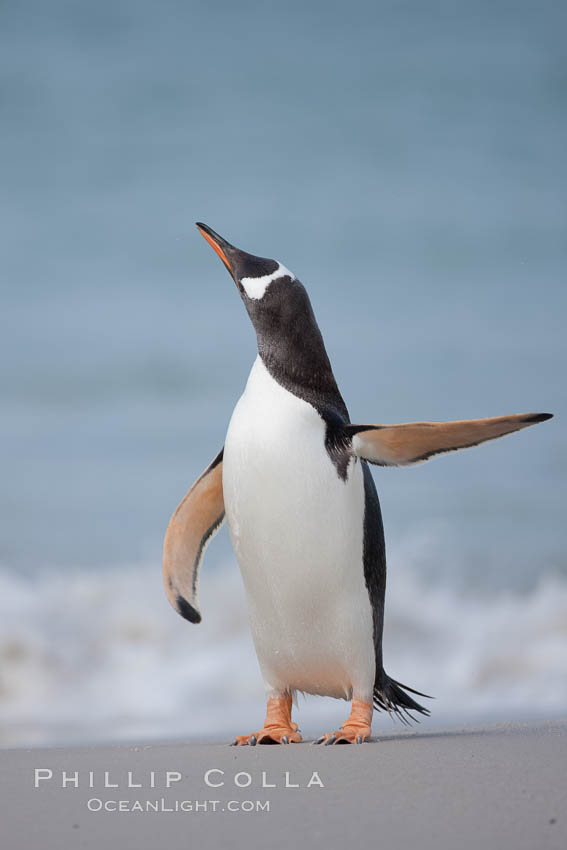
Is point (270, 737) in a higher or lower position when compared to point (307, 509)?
lower

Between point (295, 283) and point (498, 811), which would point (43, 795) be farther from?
point (295, 283)

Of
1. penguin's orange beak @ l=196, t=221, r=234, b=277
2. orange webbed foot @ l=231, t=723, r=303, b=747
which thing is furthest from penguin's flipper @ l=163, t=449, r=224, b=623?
penguin's orange beak @ l=196, t=221, r=234, b=277

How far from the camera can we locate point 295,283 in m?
4.18

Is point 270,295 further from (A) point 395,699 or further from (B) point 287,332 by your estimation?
(A) point 395,699

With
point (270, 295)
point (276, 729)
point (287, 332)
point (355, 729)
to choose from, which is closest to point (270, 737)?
point (276, 729)

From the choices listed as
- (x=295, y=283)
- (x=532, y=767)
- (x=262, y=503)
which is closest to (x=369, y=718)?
(x=262, y=503)

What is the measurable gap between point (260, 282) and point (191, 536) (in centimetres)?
118

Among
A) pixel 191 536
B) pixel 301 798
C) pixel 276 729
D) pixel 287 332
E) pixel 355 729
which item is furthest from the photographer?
pixel 191 536

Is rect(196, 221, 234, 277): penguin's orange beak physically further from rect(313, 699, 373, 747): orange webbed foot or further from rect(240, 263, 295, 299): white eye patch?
rect(313, 699, 373, 747): orange webbed foot

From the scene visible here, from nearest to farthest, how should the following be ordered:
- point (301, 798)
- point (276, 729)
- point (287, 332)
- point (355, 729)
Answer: point (301, 798)
point (355, 729)
point (276, 729)
point (287, 332)

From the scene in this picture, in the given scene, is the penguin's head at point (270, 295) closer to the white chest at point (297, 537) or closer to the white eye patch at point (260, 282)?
the white eye patch at point (260, 282)

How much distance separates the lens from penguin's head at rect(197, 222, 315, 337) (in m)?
4.09

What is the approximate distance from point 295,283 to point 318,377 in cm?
43

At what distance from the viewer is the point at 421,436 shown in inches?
150
